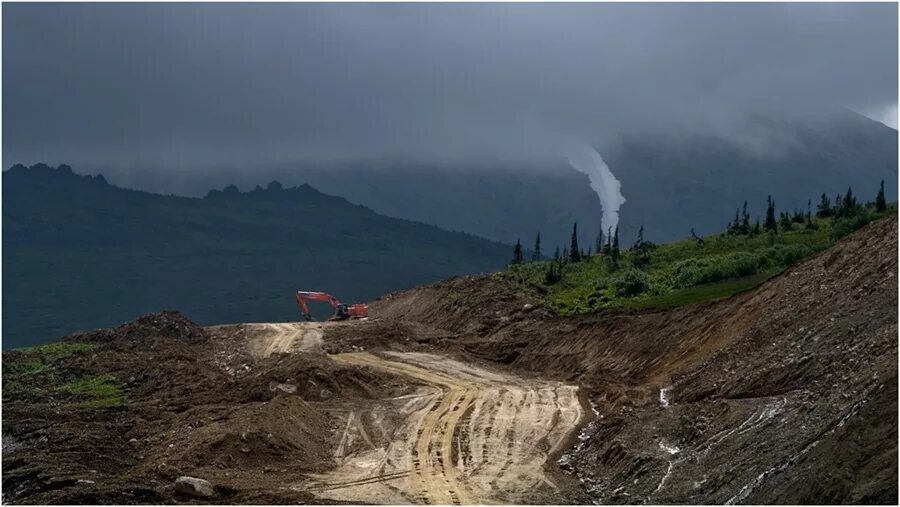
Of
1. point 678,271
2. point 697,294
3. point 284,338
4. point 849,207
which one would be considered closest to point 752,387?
point 697,294

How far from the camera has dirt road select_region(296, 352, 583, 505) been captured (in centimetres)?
2133

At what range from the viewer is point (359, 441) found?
89.8 ft

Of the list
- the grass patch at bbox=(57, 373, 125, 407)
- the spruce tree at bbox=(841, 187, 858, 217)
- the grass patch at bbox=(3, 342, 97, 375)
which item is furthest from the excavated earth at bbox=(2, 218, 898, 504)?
the spruce tree at bbox=(841, 187, 858, 217)

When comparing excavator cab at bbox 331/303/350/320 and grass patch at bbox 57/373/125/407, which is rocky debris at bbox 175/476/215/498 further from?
excavator cab at bbox 331/303/350/320

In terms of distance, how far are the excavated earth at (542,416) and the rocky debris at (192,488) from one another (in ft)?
0.52

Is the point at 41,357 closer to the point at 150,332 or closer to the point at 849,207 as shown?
the point at 150,332

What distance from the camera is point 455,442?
26438 millimetres

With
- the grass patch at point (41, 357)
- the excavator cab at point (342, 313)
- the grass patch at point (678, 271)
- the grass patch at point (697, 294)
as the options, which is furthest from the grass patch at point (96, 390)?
the excavator cab at point (342, 313)

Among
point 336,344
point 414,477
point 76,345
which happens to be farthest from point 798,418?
point 76,345

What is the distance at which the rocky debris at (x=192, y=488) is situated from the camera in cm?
2002

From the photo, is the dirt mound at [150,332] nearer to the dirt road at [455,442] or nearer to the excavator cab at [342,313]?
the excavator cab at [342,313]

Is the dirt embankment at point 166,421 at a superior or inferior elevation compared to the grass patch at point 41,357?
superior

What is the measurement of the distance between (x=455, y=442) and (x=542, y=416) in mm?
4694

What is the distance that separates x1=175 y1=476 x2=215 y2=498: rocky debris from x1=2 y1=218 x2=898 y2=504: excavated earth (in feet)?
Answer: 0.52
